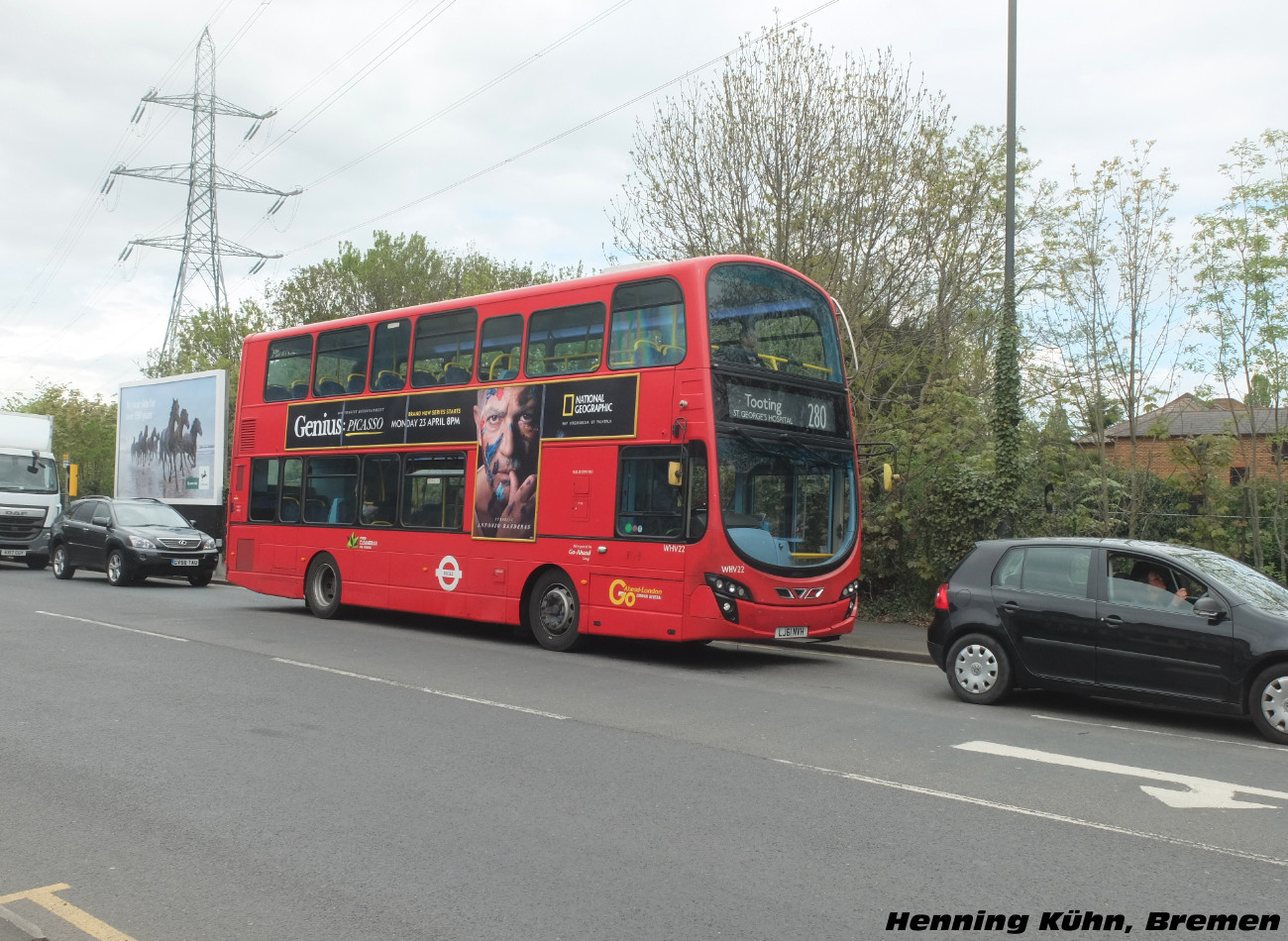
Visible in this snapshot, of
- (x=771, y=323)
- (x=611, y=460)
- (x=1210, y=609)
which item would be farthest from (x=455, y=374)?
(x=1210, y=609)

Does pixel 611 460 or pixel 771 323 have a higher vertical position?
pixel 771 323

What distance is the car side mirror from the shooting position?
8289mm

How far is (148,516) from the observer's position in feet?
73.9

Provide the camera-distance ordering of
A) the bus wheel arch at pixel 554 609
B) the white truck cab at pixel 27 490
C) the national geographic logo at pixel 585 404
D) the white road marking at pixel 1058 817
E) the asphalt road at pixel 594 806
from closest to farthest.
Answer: the asphalt road at pixel 594 806
the white road marking at pixel 1058 817
the national geographic logo at pixel 585 404
the bus wheel arch at pixel 554 609
the white truck cab at pixel 27 490

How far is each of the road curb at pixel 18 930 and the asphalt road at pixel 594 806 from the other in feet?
0.66

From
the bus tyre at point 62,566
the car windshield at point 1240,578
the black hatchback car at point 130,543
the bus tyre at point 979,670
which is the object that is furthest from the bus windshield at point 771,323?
the bus tyre at point 62,566

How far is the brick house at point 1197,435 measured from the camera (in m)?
15.9

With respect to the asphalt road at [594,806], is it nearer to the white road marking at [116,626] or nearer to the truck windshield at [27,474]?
the white road marking at [116,626]

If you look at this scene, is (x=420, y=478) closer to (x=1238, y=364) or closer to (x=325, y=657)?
(x=325, y=657)

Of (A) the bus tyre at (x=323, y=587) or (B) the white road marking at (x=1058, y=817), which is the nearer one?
(B) the white road marking at (x=1058, y=817)

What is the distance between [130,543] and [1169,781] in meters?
19.9

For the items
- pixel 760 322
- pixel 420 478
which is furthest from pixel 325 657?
pixel 760 322

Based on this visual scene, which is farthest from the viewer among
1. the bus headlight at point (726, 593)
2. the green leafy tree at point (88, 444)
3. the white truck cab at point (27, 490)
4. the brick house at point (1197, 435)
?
the green leafy tree at point (88, 444)

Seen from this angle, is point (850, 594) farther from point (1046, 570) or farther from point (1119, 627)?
point (1119, 627)
